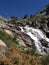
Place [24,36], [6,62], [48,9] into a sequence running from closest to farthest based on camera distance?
[6,62], [24,36], [48,9]

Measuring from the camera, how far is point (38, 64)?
3856 centimetres

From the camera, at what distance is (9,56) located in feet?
125

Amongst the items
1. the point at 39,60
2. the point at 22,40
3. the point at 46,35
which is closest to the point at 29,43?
the point at 22,40

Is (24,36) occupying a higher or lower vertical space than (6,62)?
higher

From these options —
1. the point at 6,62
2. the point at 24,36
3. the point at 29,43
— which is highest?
the point at 24,36

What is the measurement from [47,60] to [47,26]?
56.6 m

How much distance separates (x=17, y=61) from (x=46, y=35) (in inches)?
1707

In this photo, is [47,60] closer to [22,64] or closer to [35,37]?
[22,64]

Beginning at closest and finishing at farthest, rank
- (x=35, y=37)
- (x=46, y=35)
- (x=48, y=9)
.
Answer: (x=35, y=37)
(x=46, y=35)
(x=48, y=9)

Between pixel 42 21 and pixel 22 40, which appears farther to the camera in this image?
pixel 42 21

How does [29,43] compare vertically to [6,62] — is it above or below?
above

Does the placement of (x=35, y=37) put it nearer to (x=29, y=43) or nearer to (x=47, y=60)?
(x=29, y=43)

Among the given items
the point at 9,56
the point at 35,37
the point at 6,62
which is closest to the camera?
the point at 6,62

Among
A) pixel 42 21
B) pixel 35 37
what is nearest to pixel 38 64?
pixel 35 37
